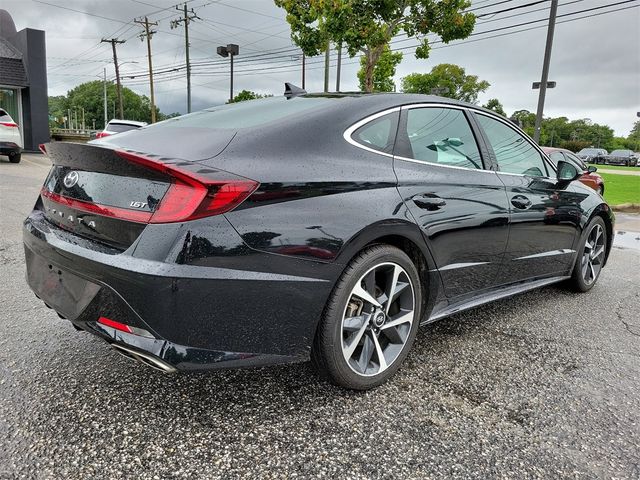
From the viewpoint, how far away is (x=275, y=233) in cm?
200

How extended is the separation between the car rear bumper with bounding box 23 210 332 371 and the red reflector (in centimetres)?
1

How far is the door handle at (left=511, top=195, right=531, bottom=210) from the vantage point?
3250mm

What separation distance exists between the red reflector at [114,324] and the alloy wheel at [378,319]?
938 millimetres

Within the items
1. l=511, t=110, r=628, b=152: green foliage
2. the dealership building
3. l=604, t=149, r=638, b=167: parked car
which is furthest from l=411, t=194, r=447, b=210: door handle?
l=511, t=110, r=628, b=152: green foliage

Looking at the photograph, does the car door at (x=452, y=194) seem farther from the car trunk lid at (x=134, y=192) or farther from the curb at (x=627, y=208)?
the curb at (x=627, y=208)

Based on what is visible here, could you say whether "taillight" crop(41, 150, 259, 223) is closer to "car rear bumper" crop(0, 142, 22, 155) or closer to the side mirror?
the side mirror

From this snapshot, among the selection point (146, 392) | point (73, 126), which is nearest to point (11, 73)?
point (146, 392)

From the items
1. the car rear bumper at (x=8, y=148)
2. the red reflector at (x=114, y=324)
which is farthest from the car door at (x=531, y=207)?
the car rear bumper at (x=8, y=148)

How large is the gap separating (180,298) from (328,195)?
0.77 m

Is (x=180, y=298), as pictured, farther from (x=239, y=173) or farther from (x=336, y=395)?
(x=336, y=395)

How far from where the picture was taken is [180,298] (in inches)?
73.5

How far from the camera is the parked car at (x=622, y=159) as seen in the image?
148 ft

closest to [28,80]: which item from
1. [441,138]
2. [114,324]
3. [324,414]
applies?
[441,138]

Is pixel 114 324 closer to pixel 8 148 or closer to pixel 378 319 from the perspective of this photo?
pixel 378 319
